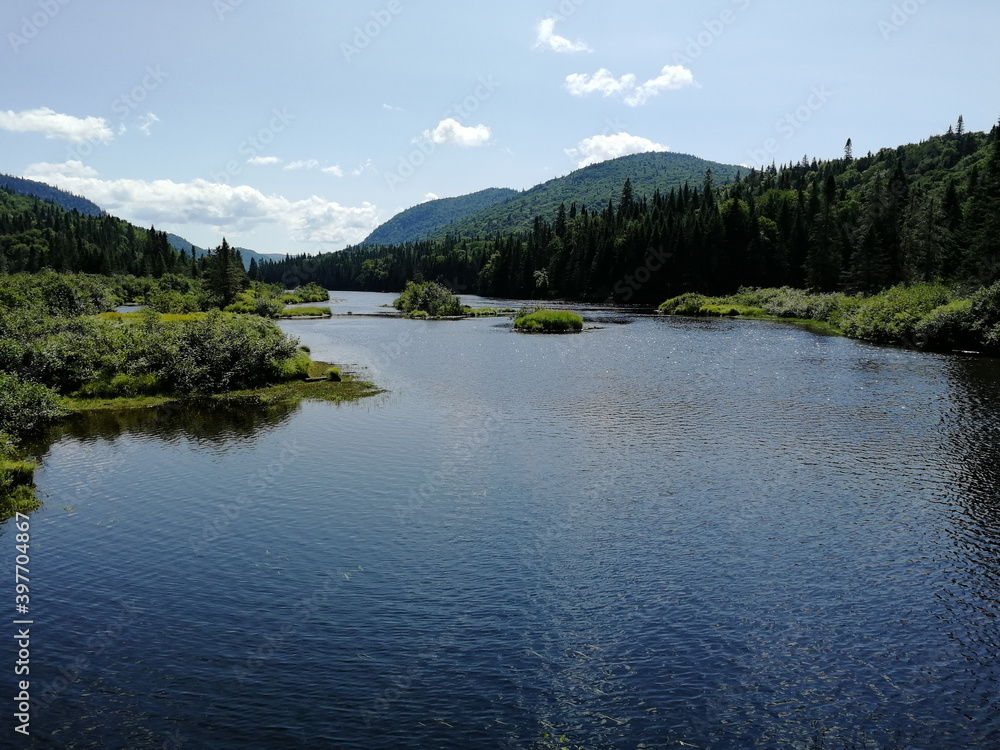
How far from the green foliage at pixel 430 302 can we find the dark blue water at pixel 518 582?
100631 millimetres

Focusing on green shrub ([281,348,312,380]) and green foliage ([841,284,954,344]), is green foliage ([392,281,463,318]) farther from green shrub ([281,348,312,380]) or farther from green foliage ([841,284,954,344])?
green shrub ([281,348,312,380])

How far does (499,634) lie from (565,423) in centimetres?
2357

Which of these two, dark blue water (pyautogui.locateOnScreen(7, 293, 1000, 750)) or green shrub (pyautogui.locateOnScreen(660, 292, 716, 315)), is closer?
dark blue water (pyautogui.locateOnScreen(7, 293, 1000, 750))

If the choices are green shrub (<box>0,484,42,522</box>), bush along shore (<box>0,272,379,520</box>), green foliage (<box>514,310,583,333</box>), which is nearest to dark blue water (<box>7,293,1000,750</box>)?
green shrub (<box>0,484,42,522</box>)

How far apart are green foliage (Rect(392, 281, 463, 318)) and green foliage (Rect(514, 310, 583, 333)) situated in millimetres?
36508

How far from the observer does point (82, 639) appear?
16.4 metres

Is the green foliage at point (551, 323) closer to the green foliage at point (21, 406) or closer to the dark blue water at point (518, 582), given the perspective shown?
the dark blue water at point (518, 582)

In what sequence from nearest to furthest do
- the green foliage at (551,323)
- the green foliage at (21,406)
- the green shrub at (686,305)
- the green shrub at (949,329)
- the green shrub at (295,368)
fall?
the green foliage at (21,406)
the green shrub at (295,368)
the green shrub at (949,329)
the green foliage at (551,323)
the green shrub at (686,305)

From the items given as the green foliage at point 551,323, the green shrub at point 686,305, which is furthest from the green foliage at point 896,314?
the green shrub at point 686,305

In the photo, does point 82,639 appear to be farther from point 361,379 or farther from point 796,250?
point 796,250

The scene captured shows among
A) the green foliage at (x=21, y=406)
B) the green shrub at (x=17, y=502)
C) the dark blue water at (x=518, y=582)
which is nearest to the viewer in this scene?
the dark blue water at (x=518, y=582)

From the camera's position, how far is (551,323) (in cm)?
10362

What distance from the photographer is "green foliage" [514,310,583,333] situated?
336 ft

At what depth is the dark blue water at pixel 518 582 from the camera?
44.9 ft
